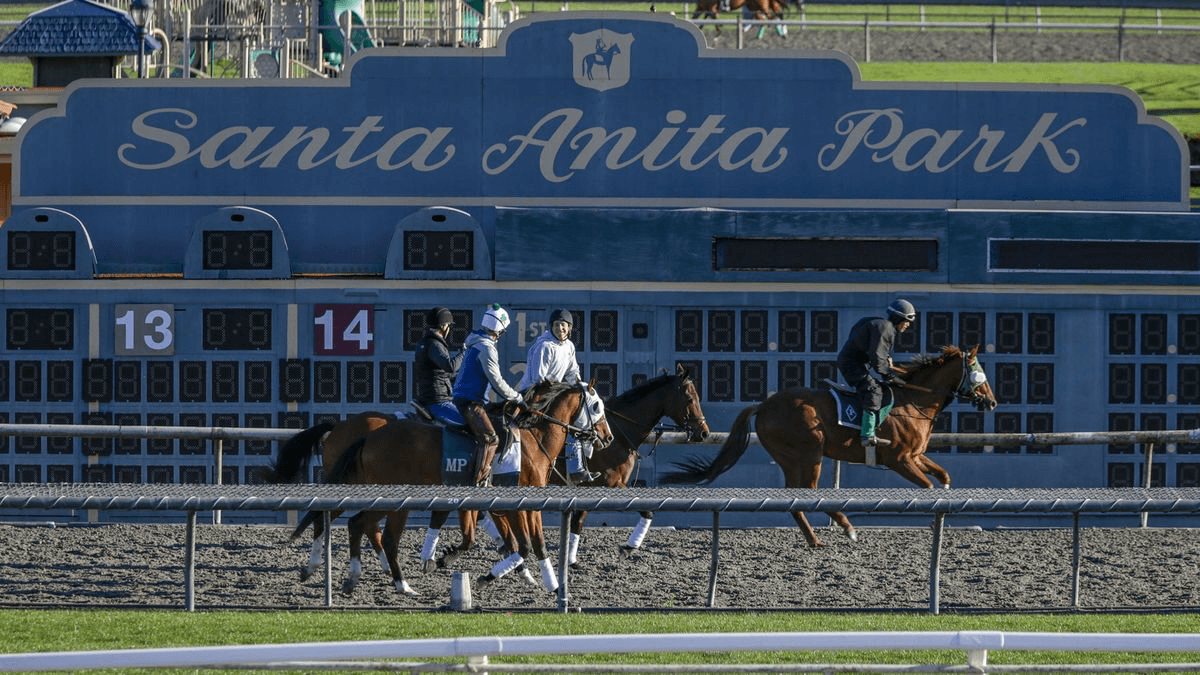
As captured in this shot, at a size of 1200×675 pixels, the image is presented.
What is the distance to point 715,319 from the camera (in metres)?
18.6

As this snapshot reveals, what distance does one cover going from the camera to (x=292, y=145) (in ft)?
63.7

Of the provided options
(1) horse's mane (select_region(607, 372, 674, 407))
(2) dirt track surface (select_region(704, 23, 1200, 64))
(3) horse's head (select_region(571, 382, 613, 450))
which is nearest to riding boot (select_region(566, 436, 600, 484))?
(3) horse's head (select_region(571, 382, 613, 450))

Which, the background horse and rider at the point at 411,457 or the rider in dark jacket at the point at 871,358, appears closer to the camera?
the background horse and rider at the point at 411,457

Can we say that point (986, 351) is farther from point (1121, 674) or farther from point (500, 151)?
point (1121, 674)

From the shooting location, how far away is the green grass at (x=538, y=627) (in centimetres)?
1013

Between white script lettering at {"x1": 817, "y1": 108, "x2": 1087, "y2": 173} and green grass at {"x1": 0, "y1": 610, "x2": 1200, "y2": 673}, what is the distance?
7809mm

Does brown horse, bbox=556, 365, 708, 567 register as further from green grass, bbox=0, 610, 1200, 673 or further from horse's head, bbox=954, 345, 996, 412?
green grass, bbox=0, 610, 1200, 673

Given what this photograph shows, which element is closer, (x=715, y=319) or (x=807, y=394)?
(x=807, y=394)

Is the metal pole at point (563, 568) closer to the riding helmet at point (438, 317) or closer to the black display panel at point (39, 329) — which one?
the riding helmet at point (438, 317)

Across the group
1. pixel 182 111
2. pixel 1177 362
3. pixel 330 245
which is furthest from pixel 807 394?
pixel 182 111

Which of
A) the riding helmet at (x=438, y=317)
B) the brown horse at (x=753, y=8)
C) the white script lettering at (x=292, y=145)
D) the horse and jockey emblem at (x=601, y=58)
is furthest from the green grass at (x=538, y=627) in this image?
the brown horse at (x=753, y=8)

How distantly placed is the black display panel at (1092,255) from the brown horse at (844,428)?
148 cm

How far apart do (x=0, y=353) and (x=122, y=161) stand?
244 centimetres

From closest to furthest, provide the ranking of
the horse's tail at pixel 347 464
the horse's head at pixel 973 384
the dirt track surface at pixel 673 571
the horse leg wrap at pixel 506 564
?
the dirt track surface at pixel 673 571
the horse leg wrap at pixel 506 564
the horse's tail at pixel 347 464
the horse's head at pixel 973 384
